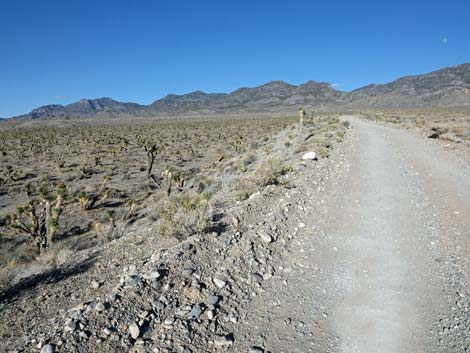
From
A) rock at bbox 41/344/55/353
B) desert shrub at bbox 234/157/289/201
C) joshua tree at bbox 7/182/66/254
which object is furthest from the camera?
joshua tree at bbox 7/182/66/254

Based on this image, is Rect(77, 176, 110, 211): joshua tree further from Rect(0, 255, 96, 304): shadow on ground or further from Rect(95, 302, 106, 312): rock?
Rect(95, 302, 106, 312): rock

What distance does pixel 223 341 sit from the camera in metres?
4.07

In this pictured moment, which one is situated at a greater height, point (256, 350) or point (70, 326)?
point (70, 326)

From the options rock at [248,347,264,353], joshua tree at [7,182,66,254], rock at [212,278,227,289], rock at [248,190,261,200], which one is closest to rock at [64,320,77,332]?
rock at [212,278,227,289]

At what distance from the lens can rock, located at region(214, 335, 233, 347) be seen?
4035 mm

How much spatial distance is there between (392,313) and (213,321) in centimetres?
241

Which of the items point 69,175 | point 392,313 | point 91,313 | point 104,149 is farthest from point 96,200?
point 104,149

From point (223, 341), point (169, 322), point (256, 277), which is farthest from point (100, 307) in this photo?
point (256, 277)

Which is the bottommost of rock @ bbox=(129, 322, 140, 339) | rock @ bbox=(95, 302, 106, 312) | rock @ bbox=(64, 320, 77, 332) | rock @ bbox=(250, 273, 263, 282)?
rock @ bbox=(250, 273, 263, 282)

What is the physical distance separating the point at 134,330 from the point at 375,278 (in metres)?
3.70

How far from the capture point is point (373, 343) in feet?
13.5

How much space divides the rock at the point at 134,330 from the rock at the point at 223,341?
92 centimetres

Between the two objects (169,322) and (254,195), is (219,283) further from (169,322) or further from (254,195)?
(254,195)

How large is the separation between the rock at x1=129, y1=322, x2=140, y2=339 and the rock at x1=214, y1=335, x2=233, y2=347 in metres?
0.92
